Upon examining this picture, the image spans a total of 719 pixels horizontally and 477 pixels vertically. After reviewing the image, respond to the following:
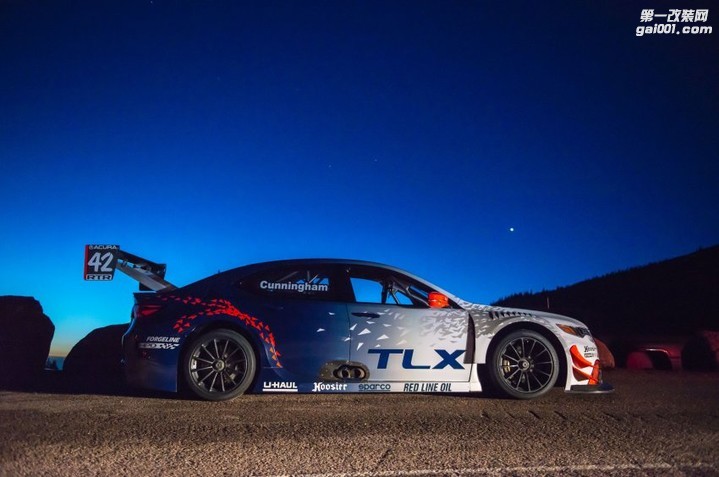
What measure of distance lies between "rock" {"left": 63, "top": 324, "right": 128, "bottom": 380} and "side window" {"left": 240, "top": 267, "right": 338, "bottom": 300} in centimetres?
445

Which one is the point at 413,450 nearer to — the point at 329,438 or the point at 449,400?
the point at 329,438

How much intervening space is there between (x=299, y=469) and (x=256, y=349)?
2.51 metres

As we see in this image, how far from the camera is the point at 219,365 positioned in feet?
17.4

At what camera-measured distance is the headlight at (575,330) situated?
5.88 meters

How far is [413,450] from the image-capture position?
338cm

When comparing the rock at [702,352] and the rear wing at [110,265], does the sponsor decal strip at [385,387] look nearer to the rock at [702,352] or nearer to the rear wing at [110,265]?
the rear wing at [110,265]

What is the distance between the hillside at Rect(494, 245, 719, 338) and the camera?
102 feet

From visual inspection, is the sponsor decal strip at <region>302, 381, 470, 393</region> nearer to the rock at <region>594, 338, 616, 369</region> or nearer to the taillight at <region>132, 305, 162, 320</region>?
the taillight at <region>132, 305, 162, 320</region>

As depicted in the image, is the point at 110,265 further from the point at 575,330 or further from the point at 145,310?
the point at 575,330

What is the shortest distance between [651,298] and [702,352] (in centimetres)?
3022

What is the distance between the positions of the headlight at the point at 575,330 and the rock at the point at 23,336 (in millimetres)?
7726

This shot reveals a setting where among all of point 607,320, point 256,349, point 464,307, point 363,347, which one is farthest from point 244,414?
point 607,320

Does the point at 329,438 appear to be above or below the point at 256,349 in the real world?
below

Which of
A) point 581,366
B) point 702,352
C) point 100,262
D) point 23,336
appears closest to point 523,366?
point 581,366
